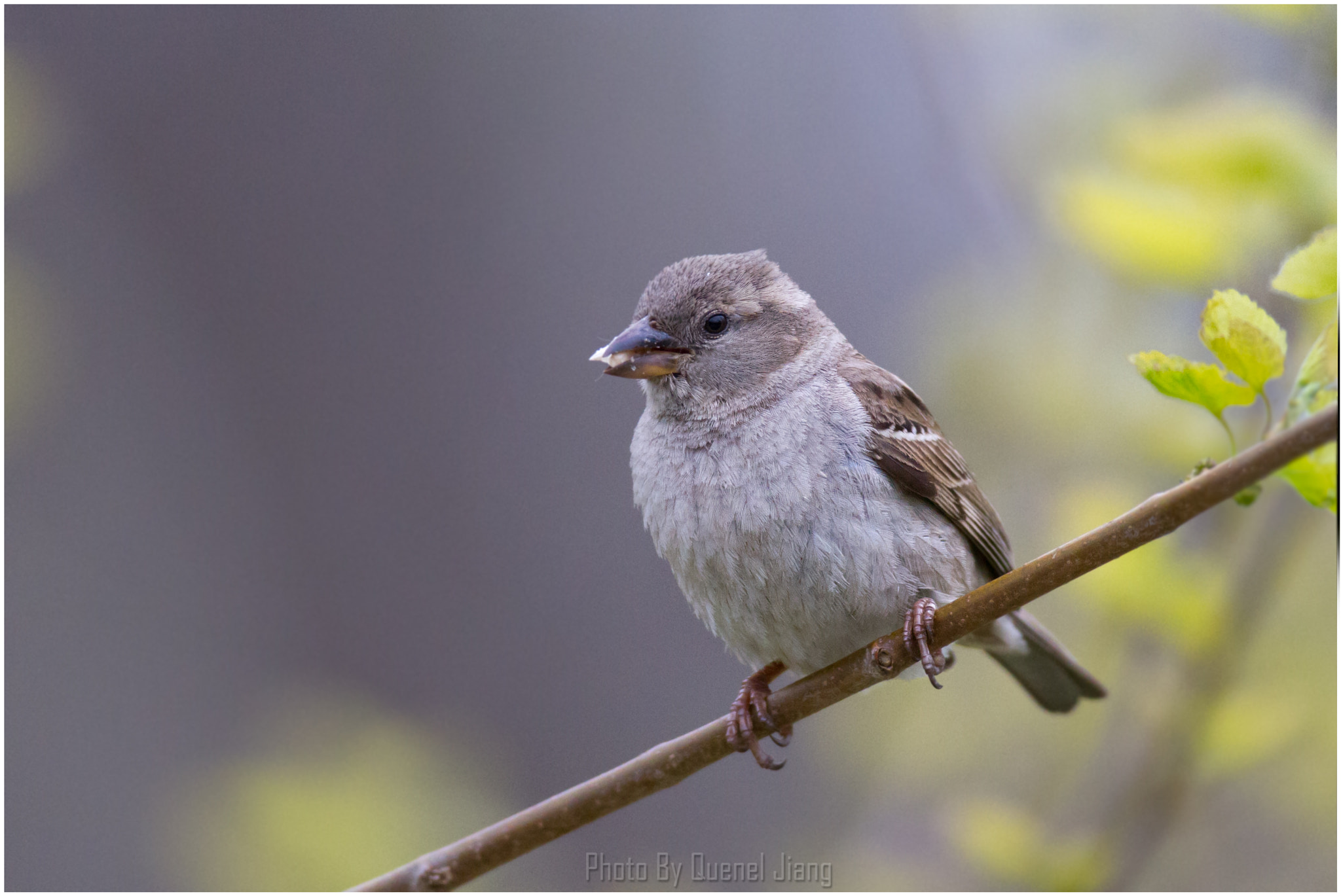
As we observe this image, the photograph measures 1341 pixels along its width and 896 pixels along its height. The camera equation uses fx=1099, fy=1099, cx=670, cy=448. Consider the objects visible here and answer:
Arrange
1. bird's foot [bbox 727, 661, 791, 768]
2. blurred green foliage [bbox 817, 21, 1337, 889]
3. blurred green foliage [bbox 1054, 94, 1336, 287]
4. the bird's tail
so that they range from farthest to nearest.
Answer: the bird's tail → bird's foot [bbox 727, 661, 791, 768] → blurred green foliage [bbox 817, 21, 1337, 889] → blurred green foliage [bbox 1054, 94, 1336, 287]

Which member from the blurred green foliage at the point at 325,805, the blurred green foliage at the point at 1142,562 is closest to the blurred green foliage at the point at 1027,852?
the blurred green foliage at the point at 1142,562

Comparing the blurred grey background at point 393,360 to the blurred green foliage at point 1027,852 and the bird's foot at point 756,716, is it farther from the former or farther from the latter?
the blurred green foliage at point 1027,852

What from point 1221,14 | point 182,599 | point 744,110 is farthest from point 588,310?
point 1221,14

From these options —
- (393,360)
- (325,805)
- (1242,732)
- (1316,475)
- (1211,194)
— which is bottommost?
(1242,732)

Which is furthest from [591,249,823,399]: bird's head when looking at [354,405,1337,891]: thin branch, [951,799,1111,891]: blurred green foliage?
[951,799,1111,891]: blurred green foliage

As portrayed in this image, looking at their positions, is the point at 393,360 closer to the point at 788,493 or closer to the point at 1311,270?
the point at 788,493

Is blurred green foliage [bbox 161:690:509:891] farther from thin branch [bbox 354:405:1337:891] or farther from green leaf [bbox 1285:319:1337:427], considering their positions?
green leaf [bbox 1285:319:1337:427]

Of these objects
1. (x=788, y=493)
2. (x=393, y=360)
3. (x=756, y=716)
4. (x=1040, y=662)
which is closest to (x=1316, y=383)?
(x=788, y=493)
